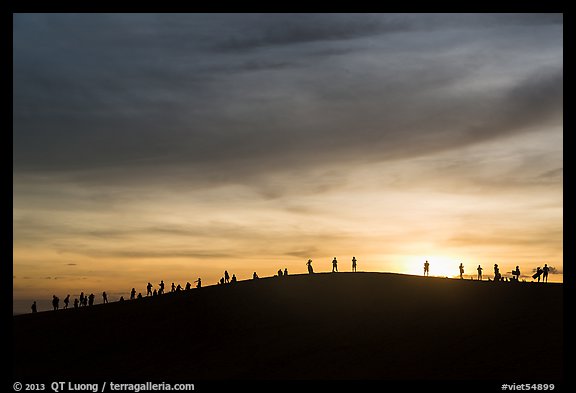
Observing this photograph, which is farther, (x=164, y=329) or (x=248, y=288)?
(x=248, y=288)

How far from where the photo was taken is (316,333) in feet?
126

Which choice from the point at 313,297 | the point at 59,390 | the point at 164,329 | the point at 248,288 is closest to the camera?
the point at 59,390

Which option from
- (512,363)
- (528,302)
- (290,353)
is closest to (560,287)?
(528,302)

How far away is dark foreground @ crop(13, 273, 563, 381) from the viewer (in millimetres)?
31219

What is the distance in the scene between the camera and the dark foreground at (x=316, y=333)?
31219 millimetres

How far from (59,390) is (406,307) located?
22.4 meters

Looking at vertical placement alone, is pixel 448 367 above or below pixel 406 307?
below

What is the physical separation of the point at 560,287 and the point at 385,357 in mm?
17822

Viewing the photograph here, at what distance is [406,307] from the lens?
42.2 metres

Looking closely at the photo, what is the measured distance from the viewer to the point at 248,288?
5281cm
